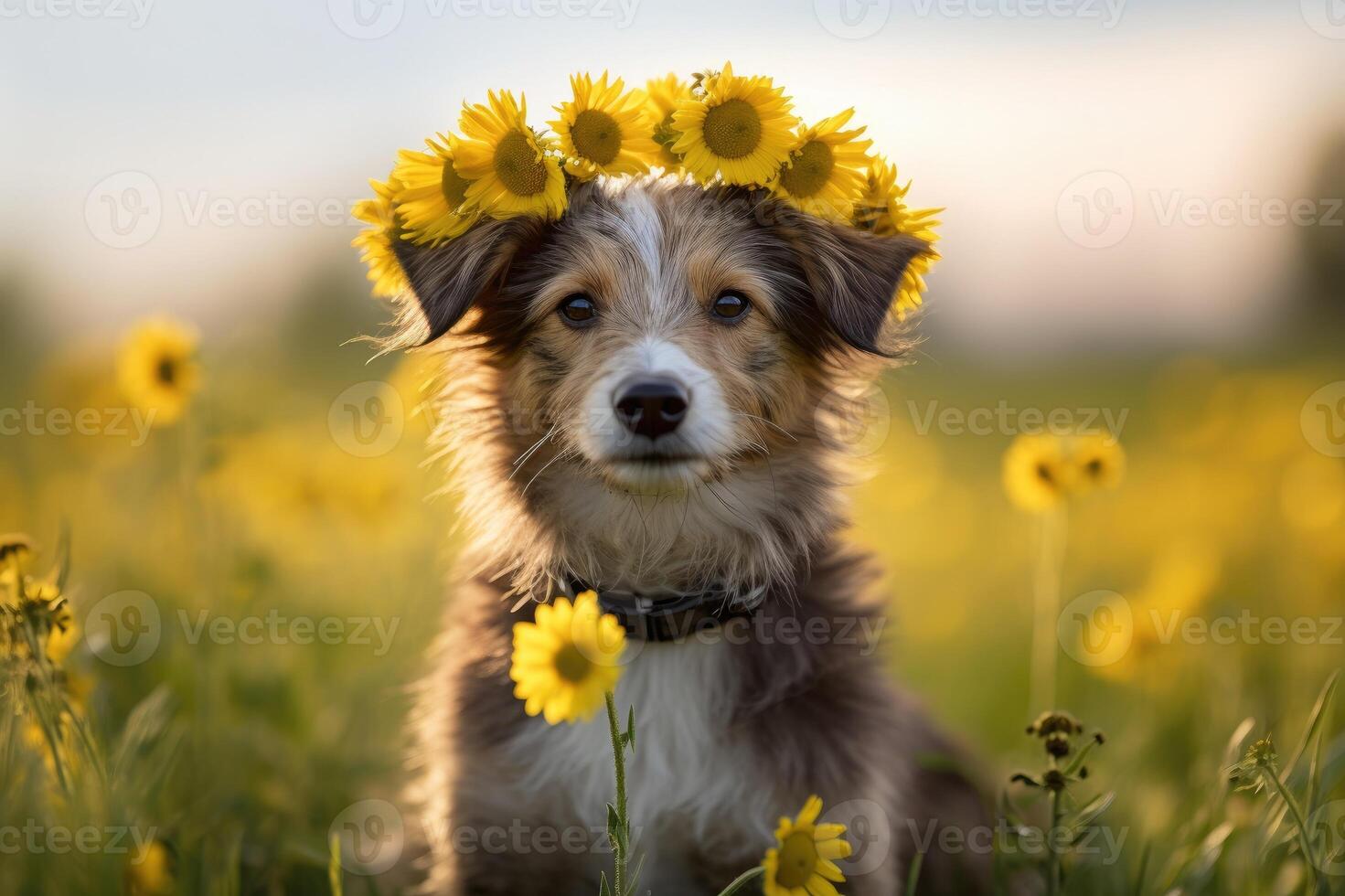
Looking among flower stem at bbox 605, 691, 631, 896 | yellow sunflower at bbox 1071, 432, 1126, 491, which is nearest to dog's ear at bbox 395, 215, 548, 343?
flower stem at bbox 605, 691, 631, 896

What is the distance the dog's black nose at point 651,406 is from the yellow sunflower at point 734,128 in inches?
25.0

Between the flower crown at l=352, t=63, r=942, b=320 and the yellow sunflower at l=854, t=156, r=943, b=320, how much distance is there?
0.38 feet

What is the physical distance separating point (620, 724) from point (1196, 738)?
9.32ft

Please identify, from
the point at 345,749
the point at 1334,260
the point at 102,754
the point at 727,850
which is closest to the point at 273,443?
the point at 345,749

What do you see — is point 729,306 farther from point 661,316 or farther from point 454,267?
point 454,267

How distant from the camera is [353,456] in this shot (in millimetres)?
5188

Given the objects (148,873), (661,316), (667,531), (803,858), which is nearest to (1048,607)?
(667,531)

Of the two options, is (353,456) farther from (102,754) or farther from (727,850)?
(727,850)

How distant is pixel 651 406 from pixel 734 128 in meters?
0.81

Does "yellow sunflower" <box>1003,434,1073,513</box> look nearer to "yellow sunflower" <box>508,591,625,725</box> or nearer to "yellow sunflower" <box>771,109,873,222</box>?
"yellow sunflower" <box>771,109,873,222</box>

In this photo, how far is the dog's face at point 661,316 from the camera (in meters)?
2.95

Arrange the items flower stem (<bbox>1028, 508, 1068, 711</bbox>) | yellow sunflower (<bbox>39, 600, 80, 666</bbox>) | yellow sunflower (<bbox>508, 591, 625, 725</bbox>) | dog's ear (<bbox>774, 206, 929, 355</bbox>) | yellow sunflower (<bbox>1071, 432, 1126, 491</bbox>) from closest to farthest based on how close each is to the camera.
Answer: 1. yellow sunflower (<bbox>508, 591, 625, 725</bbox>)
2. yellow sunflower (<bbox>39, 600, 80, 666</bbox>)
3. dog's ear (<bbox>774, 206, 929, 355</bbox>)
4. yellow sunflower (<bbox>1071, 432, 1126, 491</bbox>)
5. flower stem (<bbox>1028, 508, 1068, 711</bbox>)

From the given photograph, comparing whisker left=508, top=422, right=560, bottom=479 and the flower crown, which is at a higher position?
the flower crown

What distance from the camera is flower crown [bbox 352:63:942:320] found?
9.36ft
